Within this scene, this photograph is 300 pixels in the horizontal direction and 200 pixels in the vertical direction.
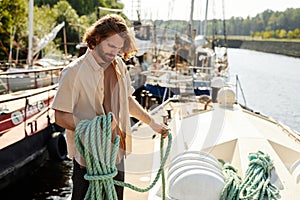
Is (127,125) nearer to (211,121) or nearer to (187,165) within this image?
(187,165)

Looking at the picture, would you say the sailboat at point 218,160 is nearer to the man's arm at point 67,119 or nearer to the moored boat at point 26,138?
the man's arm at point 67,119

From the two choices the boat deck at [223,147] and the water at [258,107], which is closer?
the boat deck at [223,147]

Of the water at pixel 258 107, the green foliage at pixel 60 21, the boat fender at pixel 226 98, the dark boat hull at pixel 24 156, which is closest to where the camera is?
the boat fender at pixel 226 98

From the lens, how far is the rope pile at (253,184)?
236 cm

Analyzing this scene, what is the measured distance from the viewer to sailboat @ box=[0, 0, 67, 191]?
6480 mm

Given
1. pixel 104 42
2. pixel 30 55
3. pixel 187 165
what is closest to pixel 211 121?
pixel 187 165

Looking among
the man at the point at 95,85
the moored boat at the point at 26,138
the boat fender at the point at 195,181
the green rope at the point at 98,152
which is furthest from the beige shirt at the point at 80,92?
the moored boat at the point at 26,138

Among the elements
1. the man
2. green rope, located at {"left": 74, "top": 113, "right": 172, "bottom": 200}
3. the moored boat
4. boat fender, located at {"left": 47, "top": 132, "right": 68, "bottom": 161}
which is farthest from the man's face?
boat fender, located at {"left": 47, "top": 132, "right": 68, "bottom": 161}

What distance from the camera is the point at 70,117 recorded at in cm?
190

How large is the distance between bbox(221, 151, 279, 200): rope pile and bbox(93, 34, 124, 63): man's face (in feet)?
3.72

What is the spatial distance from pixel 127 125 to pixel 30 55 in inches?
463

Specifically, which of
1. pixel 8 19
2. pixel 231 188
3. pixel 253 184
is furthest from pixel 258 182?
pixel 8 19

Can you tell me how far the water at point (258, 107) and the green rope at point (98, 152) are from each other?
5.31 metres

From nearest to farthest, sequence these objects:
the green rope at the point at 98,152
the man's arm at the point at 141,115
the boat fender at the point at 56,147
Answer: the green rope at the point at 98,152 < the man's arm at the point at 141,115 < the boat fender at the point at 56,147
